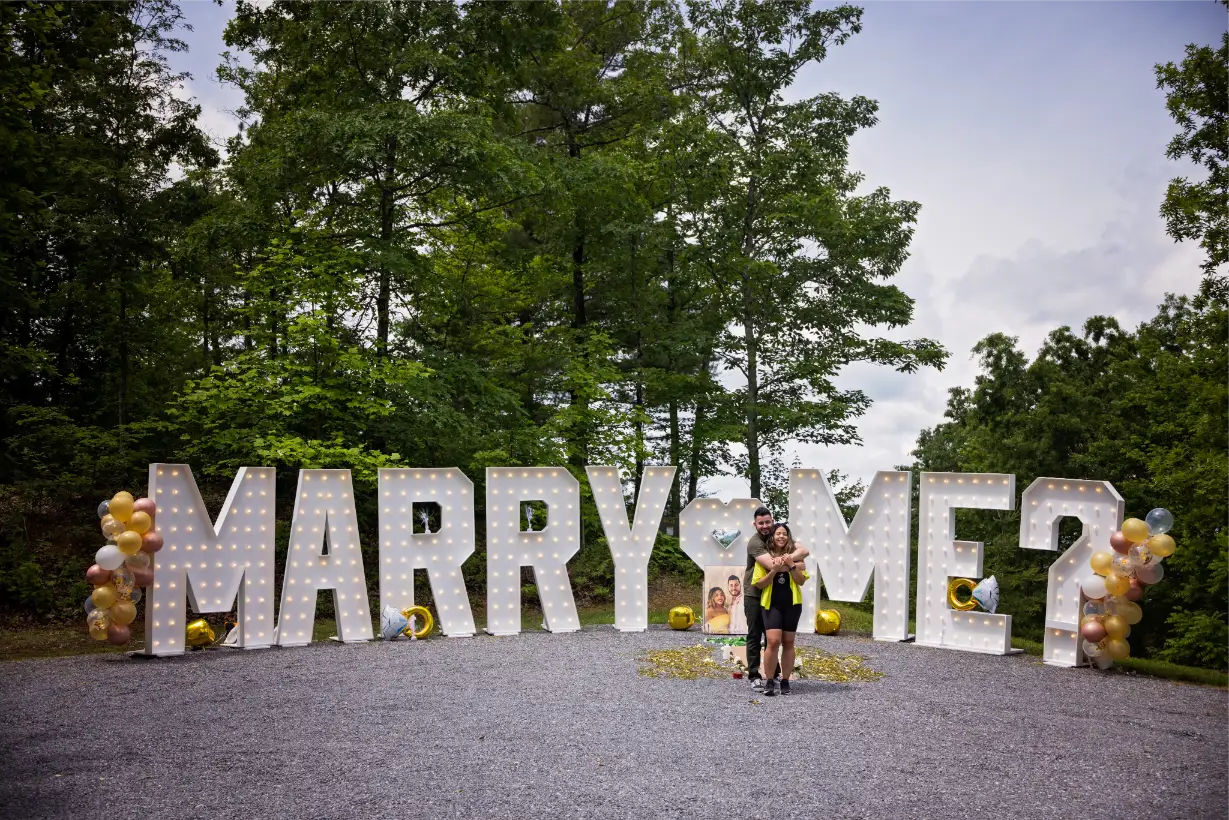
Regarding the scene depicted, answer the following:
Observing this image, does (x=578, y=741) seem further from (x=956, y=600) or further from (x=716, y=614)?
(x=956, y=600)

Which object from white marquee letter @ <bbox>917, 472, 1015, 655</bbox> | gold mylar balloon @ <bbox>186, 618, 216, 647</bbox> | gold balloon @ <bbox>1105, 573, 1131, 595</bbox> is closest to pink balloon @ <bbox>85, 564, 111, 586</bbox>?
gold mylar balloon @ <bbox>186, 618, 216, 647</bbox>

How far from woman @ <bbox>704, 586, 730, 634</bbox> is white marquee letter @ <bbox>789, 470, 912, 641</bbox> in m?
1.38

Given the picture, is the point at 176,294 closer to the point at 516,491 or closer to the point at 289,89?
the point at 289,89

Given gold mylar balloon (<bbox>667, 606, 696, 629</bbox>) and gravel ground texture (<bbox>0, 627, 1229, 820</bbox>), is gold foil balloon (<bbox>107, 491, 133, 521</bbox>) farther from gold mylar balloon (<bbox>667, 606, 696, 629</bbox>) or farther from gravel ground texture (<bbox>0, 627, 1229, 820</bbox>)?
gold mylar balloon (<bbox>667, 606, 696, 629</bbox>)

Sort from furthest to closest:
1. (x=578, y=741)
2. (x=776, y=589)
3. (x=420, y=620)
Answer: (x=420, y=620), (x=776, y=589), (x=578, y=741)

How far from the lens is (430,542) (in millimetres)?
13477

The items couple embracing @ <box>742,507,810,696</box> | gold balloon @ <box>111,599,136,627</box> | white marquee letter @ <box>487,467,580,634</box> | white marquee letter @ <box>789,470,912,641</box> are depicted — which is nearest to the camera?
couple embracing @ <box>742,507,810,696</box>

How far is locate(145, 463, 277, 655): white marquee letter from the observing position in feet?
39.3

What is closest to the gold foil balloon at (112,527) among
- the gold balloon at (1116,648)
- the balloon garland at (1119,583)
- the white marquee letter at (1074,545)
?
the white marquee letter at (1074,545)

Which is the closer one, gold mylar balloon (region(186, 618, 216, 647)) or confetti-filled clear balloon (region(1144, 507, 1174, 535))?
confetti-filled clear balloon (region(1144, 507, 1174, 535))

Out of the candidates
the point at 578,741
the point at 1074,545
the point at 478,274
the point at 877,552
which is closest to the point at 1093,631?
the point at 1074,545

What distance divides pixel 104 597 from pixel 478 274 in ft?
41.3

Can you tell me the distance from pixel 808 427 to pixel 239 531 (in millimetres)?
14846

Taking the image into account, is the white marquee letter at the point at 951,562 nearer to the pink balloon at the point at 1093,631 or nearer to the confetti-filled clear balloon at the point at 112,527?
the pink balloon at the point at 1093,631
